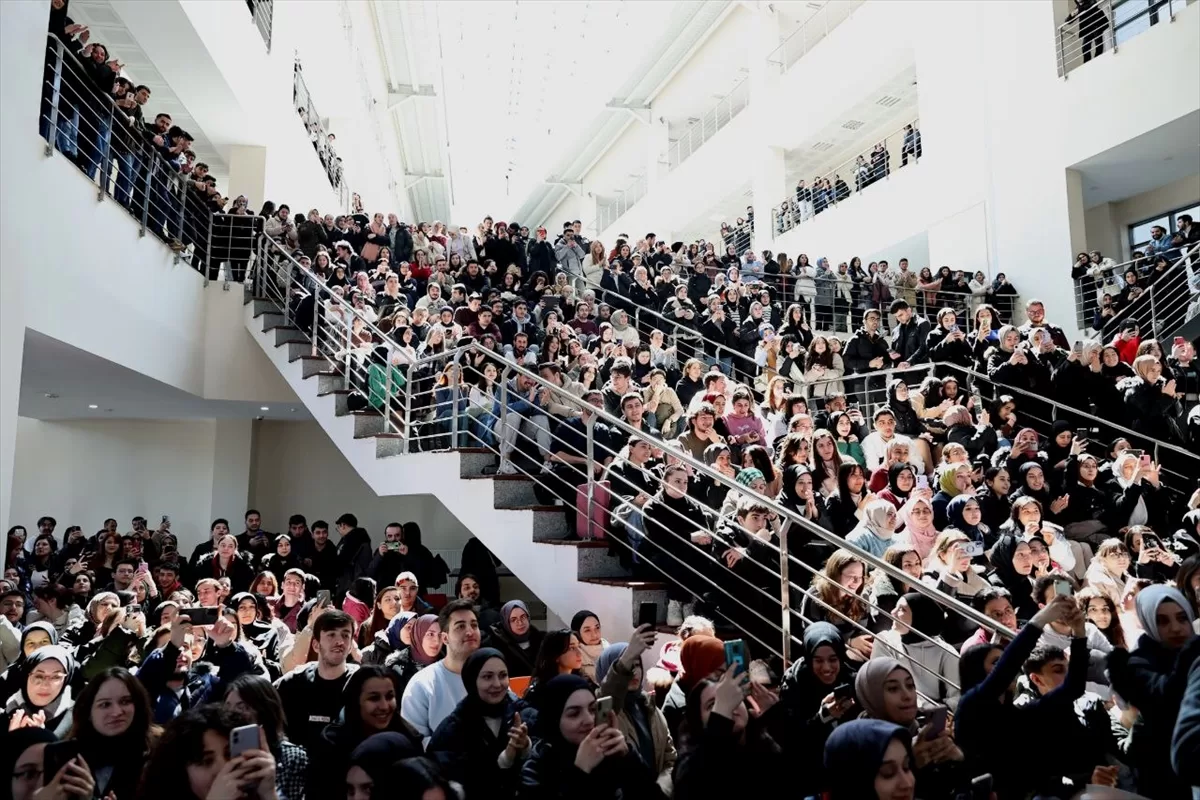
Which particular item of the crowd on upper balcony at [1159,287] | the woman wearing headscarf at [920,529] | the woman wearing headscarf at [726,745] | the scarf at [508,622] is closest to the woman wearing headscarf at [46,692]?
the scarf at [508,622]

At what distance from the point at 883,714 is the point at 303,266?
8.93 metres

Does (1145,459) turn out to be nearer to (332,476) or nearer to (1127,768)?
(1127,768)

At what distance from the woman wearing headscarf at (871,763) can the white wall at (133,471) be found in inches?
531

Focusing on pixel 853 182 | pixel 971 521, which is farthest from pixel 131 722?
pixel 853 182

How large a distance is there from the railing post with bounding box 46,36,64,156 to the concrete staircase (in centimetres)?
325

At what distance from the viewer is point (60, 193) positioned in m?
7.73

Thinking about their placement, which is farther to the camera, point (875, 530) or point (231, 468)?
point (231, 468)

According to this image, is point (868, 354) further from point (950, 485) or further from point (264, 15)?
point (264, 15)

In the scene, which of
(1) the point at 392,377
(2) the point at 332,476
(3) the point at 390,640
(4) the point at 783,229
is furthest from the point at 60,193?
(4) the point at 783,229

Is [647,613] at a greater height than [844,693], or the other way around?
[647,613]

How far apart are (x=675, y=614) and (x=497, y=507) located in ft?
6.29

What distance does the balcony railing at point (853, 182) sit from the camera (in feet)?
66.7

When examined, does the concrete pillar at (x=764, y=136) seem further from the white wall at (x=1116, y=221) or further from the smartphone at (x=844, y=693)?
the smartphone at (x=844, y=693)

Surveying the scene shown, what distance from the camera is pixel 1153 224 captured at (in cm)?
1645
